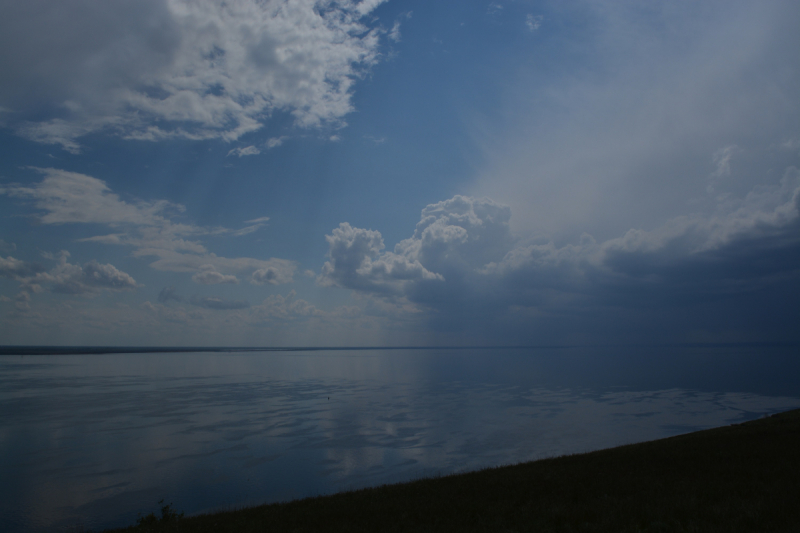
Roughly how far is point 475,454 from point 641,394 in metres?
49.2

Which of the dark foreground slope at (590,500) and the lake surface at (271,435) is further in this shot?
the lake surface at (271,435)

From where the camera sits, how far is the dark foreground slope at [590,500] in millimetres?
11875

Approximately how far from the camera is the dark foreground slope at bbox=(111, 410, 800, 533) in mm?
11875

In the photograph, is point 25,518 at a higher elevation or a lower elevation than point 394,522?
lower

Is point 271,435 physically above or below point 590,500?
below

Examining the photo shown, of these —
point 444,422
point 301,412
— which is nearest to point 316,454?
point 444,422

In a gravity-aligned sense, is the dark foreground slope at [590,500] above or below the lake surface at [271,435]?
above

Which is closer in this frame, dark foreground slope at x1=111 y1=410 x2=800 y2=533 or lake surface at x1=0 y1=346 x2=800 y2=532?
dark foreground slope at x1=111 y1=410 x2=800 y2=533

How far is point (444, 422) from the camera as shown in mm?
45062

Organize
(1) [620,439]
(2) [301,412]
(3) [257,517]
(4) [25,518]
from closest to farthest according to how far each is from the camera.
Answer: (3) [257,517], (4) [25,518], (1) [620,439], (2) [301,412]

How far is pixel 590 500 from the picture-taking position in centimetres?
1412

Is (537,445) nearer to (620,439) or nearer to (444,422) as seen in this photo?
(620,439)

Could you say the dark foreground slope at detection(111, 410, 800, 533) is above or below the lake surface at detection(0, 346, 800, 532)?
above

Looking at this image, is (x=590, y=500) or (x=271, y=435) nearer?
(x=590, y=500)
